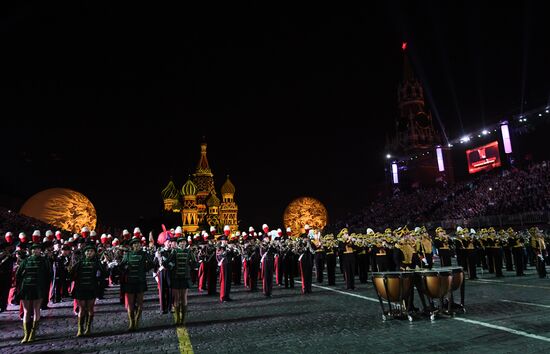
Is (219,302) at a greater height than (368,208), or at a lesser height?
lesser

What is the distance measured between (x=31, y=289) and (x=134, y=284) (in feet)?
7.55

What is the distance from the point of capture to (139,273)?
950 centimetres

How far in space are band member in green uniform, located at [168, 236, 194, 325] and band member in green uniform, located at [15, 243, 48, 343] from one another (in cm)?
309

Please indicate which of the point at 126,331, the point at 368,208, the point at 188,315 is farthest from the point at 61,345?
the point at 368,208

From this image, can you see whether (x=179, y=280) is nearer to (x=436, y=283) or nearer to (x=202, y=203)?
(x=436, y=283)

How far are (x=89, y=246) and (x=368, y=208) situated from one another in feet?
195

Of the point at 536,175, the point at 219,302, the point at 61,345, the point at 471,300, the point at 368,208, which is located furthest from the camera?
the point at 368,208

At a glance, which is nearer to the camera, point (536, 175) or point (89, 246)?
point (89, 246)

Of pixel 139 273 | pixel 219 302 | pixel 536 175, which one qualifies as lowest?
pixel 219 302

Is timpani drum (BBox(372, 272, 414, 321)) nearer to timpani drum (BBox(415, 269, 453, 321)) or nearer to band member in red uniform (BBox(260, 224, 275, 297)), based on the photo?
timpani drum (BBox(415, 269, 453, 321))

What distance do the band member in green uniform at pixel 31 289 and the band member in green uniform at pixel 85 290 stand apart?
2.47 feet

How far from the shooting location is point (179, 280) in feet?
32.7

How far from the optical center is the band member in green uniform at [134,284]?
30.3ft

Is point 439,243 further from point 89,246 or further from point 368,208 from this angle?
point 368,208
